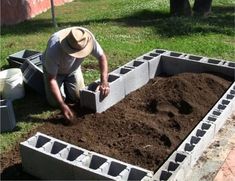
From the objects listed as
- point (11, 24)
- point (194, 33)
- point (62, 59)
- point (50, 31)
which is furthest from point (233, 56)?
point (11, 24)

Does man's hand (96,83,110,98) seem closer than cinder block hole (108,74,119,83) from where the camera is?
Yes

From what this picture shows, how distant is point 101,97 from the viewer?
588cm

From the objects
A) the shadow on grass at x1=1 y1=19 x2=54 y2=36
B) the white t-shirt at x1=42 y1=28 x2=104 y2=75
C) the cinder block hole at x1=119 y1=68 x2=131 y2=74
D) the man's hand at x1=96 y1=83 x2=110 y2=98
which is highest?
the white t-shirt at x1=42 y1=28 x2=104 y2=75

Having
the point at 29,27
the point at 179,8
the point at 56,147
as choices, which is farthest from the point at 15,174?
the point at 179,8

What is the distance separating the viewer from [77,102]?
6309 millimetres

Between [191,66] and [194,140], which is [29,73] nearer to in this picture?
[191,66]

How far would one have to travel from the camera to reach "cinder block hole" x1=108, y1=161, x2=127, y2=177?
433 cm

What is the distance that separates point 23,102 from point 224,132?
2932mm

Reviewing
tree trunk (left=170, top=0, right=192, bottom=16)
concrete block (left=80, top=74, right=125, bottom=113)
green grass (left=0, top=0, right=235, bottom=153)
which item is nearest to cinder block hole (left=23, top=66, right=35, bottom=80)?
green grass (left=0, top=0, right=235, bottom=153)

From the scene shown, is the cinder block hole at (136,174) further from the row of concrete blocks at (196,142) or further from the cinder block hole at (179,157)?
the cinder block hole at (179,157)

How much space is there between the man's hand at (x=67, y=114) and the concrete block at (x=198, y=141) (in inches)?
58.9

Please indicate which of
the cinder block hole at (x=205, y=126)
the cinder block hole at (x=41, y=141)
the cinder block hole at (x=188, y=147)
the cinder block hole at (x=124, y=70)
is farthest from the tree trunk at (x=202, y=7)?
the cinder block hole at (x=41, y=141)

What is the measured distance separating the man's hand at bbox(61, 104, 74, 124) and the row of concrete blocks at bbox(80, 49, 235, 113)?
0.41 m

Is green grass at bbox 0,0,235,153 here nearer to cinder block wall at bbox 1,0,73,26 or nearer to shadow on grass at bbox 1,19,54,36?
shadow on grass at bbox 1,19,54,36
